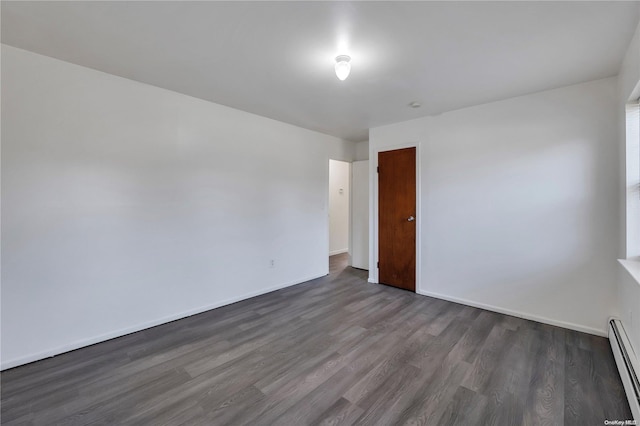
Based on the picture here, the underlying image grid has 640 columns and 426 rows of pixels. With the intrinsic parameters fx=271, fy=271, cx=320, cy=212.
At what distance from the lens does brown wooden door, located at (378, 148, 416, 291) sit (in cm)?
401

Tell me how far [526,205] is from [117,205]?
4.32 metres

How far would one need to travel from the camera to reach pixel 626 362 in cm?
193

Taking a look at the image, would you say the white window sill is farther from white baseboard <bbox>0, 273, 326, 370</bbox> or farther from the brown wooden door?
white baseboard <bbox>0, 273, 326, 370</bbox>

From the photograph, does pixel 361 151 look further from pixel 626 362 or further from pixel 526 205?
pixel 626 362

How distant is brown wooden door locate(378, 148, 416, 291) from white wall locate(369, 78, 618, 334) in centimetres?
15

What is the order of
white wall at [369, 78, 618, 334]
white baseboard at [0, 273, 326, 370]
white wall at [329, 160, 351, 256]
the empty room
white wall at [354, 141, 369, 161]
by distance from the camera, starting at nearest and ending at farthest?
the empty room
white baseboard at [0, 273, 326, 370]
white wall at [369, 78, 618, 334]
white wall at [354, 141, 369, 161]
white wall at [329, 160, 351, 256]

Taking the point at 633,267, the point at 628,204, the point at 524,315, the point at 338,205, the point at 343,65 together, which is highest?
the point at 343,65

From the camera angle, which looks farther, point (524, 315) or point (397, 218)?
point (397, 218)

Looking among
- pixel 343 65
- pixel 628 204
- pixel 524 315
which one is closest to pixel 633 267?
pixel 628 204

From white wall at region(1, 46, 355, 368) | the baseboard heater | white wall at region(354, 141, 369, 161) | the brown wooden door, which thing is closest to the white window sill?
the baseboard heater

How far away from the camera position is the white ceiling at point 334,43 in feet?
5.65

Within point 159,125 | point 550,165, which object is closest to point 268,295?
point 159,125

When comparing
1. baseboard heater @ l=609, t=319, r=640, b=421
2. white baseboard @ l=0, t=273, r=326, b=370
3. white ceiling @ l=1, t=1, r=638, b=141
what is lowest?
white baseboard @ l=0, t=273, r=326, b=370

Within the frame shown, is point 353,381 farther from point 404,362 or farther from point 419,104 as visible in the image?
point 419,104
